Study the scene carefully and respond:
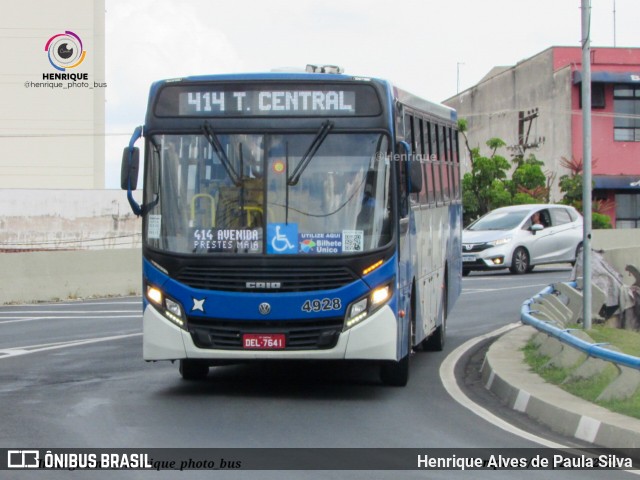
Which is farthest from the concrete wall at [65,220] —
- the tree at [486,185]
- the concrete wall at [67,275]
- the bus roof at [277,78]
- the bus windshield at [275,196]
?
the bus windshield at [275,196]

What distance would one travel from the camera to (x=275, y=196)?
38.7 feet

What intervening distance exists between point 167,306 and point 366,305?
1866mm

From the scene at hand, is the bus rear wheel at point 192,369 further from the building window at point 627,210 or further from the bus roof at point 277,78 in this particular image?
the building window at point 627,210

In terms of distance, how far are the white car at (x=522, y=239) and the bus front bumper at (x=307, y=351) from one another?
2015cm

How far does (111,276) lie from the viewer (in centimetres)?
3030

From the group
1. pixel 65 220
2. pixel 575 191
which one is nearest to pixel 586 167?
pixel 575 191

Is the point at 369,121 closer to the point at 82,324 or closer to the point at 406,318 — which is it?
the point at 406,318

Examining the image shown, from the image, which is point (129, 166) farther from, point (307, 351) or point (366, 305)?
point (366, 305)

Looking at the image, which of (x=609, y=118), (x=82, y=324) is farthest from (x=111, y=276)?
(x=609, y=118)

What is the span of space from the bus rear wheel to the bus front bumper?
140 cm

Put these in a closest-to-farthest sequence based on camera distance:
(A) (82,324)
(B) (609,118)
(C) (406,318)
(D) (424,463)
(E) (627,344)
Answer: (D) (424,463)
(C) (406,318)
(E) (627,344)
(A) (82,324)
(B) (609,118)

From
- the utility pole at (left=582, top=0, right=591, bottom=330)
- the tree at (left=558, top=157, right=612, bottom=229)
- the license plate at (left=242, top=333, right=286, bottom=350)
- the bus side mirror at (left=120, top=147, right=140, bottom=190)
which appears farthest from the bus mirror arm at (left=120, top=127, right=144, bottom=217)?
the tree at (left=558, top=157, right=612, bottom=229)

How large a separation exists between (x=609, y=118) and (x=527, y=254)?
2355cm

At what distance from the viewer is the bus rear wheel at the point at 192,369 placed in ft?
43.5
